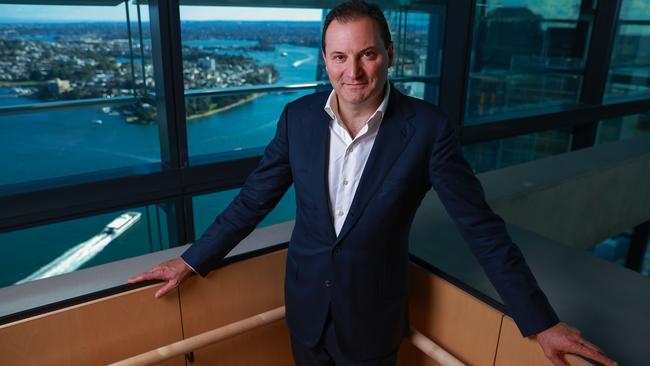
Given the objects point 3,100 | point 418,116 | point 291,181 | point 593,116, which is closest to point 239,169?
point 3,100

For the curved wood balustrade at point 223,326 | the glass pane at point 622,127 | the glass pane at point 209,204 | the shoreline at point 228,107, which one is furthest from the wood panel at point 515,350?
the glass pane at point 622,127

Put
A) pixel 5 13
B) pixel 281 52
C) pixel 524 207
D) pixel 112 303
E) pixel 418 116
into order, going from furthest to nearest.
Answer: pixel 281 52 → pixel 524 207 → pixel 5 13 → pixel 112 303 → pixel 418 116

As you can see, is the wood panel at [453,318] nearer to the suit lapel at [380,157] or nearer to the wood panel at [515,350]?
the wood panel at [515,350]

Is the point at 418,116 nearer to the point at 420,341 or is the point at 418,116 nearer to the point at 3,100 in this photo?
the point at 420,341

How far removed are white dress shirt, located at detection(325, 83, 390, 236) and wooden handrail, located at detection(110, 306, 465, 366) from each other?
1.60 feet

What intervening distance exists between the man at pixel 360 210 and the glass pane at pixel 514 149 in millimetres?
4117

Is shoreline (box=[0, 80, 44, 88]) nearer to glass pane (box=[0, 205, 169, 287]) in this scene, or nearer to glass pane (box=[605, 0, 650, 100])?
glass pane (box=[0, 205, 169, 287])

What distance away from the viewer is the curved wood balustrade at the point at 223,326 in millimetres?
1376

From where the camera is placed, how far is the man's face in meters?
1.24

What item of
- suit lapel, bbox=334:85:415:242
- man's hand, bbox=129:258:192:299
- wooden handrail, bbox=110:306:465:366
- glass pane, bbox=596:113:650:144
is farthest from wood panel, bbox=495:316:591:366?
glass pane, bbox=596:113:650:144

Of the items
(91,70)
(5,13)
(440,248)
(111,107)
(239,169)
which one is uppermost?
(5,13)

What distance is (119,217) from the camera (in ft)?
12.1

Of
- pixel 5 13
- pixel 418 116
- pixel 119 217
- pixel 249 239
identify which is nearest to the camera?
pixel 418 116

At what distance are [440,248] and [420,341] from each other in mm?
450
